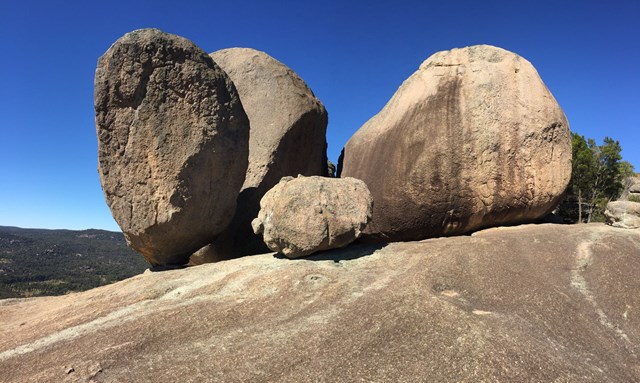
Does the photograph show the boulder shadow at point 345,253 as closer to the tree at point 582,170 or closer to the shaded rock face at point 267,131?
the shaded rock face at point 267,131

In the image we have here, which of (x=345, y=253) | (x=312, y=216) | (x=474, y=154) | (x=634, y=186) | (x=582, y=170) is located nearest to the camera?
(x=312, y=216)

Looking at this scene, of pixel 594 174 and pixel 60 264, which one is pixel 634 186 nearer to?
pixel 594 174

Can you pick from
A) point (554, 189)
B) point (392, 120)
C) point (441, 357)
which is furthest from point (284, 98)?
point (441, 357)

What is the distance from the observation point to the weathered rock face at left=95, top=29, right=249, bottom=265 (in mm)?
7879

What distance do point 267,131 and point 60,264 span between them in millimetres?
83701

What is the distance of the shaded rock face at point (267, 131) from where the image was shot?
1005 cm

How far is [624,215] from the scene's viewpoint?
26.5 feet

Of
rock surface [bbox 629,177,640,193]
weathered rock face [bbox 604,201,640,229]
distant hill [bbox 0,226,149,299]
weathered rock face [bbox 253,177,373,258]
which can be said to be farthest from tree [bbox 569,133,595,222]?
distant hill [bbox 0,226,149,299]

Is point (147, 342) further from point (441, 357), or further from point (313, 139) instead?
point (313, 139)

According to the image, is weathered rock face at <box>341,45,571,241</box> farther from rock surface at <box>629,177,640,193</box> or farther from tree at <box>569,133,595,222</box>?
rock surface at <box>629,177,640,193</box>

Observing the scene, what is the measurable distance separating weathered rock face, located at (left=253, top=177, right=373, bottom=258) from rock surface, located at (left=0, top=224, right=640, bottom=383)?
0.31 metres

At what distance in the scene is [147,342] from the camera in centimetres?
484

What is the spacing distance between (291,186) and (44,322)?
4.44 metres

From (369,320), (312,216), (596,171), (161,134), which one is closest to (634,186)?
(596,171)
